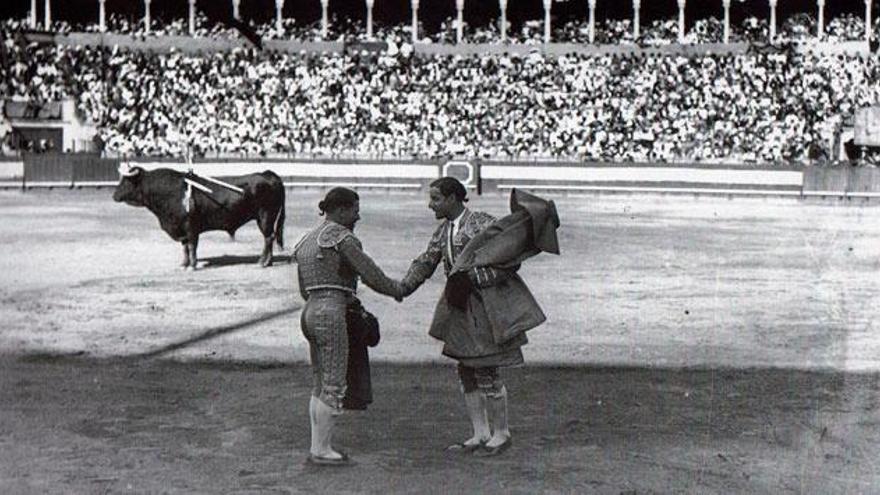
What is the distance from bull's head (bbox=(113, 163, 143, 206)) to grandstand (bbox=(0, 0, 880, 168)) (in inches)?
812

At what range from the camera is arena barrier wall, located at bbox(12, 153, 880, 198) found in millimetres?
34375

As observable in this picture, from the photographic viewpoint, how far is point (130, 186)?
16.5 m

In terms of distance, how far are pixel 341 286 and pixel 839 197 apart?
29783 mm

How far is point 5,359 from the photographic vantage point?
989cm

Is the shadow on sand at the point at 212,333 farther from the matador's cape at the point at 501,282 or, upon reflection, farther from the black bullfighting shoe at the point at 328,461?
the matador's cape at the point at 501,282

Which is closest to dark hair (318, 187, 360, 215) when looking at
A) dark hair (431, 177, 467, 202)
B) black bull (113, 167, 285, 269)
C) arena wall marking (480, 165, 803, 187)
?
dark hair (431, 177, 467, 202)

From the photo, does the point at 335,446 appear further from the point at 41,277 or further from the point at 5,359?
the point at 41,277

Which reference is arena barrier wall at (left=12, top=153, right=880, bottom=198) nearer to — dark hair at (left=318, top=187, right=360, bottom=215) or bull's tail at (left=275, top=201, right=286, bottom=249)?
bull's tail at (left=275, top=201, right=286, bottom=249)

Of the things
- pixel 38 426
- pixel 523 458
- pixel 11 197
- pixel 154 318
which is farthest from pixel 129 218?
pixel 523 458

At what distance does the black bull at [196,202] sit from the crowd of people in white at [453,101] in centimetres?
2266

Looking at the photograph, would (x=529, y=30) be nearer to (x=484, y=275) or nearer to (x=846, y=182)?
(x=846, y=182)

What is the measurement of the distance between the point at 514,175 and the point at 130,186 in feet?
69.0

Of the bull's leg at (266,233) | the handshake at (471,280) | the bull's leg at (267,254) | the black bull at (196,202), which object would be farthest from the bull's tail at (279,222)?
the handshake at (471,280)

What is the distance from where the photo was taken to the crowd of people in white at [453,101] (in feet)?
132
